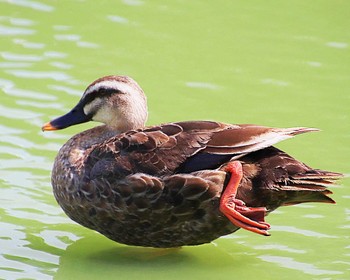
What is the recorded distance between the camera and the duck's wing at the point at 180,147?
829 centimetres

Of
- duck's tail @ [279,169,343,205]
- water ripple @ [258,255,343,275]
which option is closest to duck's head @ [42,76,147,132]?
duck's tail @ [279,169,343,205]

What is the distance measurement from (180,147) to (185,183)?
28 cm

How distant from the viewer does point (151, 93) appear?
1127cm

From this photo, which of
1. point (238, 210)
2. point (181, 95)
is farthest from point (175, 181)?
point (181, 95)

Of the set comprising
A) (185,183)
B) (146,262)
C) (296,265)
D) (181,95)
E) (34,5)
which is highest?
(34,5)

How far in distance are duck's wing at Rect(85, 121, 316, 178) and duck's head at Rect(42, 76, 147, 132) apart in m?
0.41

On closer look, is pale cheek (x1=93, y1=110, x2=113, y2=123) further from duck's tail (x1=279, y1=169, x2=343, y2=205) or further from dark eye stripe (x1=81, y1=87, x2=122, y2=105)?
duck's tail (x1=279, y1=169, x2=343, y2=205)

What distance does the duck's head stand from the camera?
891 centimetres

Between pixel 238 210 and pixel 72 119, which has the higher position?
pixel 72 119

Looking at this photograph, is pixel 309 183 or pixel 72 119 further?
pixel 72 119

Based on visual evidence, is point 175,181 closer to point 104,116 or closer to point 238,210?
point 238,210

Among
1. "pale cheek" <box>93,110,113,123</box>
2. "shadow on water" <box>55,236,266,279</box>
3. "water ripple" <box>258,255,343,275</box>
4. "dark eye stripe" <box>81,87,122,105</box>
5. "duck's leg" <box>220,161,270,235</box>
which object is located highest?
"dark eye stripe" <box>81,87,122,105</box>

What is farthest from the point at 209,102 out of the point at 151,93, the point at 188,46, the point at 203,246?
the point at 203,246

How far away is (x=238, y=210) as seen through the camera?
322 inches
